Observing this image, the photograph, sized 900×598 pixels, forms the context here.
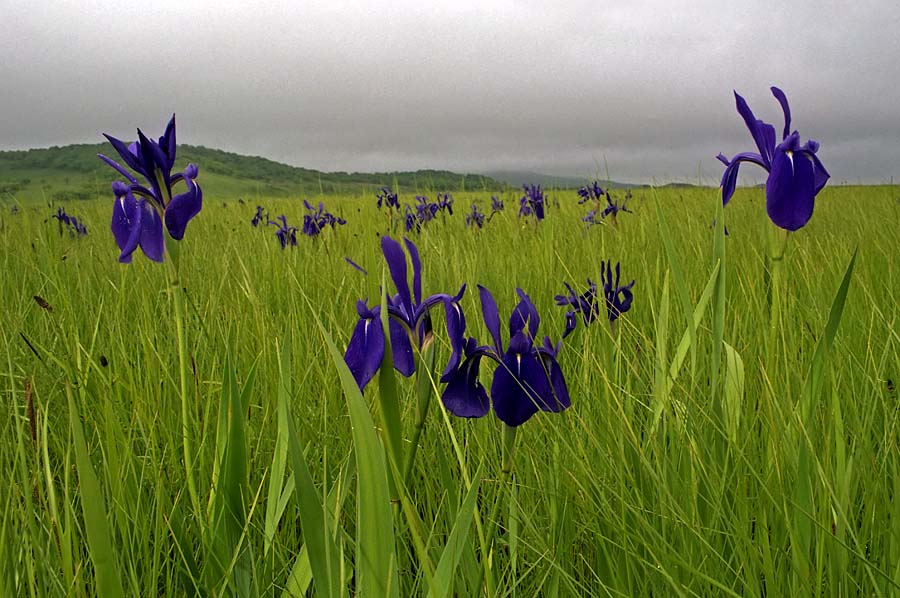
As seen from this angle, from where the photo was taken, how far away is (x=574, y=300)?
182cm

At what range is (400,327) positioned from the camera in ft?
3.31

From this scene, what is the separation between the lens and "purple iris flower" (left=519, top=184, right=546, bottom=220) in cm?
543

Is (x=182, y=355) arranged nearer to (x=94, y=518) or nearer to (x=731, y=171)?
(x=94, y=518)

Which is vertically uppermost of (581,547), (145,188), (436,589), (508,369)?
(145,188)

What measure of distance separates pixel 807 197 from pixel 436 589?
1211mm

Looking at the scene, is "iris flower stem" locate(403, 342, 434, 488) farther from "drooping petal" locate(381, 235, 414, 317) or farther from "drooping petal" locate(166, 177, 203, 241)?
"drooping petal" locate(166, 177, 203, 241)

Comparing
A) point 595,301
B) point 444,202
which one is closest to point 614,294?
point 595,301

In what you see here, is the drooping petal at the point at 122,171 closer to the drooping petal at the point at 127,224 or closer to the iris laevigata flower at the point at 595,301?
the drooping petal at the point at 127,224

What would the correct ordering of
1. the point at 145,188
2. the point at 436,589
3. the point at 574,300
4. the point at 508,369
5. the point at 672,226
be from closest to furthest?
the point at 436,589 → the point at 508,369 → the point at 145,188 → the point at 574,300 → the point at 672,226

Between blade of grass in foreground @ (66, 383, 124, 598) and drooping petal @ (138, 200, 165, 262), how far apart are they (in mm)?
658

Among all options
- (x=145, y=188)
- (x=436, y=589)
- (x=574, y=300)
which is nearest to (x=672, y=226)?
(x=574, y=300)

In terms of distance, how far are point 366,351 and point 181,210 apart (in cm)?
78

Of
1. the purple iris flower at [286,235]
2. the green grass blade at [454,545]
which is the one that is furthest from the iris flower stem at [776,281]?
the purple iris flower at [286,235]

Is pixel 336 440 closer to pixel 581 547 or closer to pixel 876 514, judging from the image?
pixel 581 547
